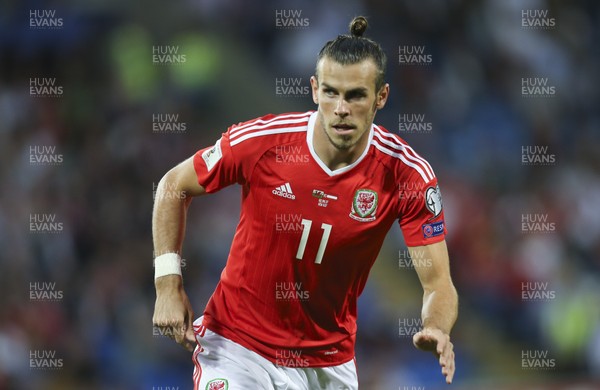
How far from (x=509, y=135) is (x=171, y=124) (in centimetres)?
363

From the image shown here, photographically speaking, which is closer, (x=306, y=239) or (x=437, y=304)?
(x=437, y=304)

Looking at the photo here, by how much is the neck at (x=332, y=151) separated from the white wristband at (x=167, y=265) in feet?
2.87

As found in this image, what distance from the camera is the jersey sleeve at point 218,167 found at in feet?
15.1

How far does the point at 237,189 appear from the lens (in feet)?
31.3

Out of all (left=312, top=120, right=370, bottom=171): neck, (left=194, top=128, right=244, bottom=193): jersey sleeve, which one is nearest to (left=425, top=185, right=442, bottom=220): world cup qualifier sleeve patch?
(left=312, top=120, right=370, bottom=171): neck

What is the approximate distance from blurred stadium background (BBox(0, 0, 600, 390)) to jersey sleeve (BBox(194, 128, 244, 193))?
4.14 meters

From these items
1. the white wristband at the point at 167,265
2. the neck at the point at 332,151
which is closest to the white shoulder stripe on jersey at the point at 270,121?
the neck at the point at 332,151

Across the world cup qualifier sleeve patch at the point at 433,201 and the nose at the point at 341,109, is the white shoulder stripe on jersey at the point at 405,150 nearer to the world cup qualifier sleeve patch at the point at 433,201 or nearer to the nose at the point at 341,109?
the world cup qualifier sleeve patch at the point at 433,201

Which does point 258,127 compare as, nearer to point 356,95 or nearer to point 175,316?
point 356,95

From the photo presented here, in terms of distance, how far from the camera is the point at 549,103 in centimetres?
1075

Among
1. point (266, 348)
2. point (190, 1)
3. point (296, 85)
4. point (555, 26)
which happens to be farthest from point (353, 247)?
point (555, 26)

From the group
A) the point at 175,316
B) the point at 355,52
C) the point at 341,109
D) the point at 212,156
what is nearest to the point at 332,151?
the point at 341,109

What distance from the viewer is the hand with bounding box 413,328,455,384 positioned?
13.1 feet

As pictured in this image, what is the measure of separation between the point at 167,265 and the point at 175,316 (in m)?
0.38
